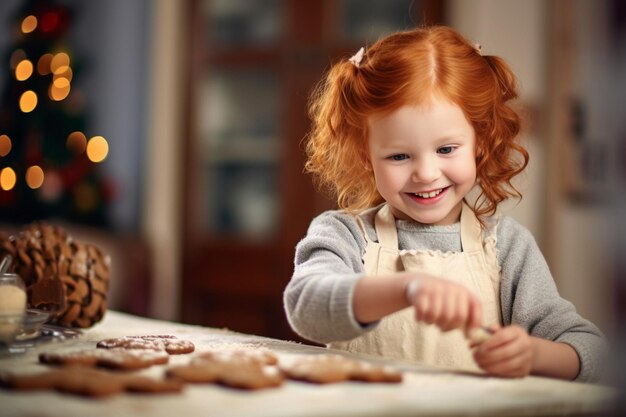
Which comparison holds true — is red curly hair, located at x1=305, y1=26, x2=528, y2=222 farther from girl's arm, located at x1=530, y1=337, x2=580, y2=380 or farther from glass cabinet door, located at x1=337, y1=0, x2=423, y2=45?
glass cabinet door, located at x1=337, y1=0, x2=423, y2=45

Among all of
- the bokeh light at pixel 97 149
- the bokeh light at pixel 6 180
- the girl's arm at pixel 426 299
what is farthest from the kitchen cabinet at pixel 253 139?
the girl's arm at pixel 426 299

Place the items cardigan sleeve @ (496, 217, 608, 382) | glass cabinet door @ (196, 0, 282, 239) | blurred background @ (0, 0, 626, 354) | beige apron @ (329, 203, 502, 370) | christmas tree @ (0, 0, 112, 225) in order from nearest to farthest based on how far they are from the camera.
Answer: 1. cardigan sleeve @ (496, 217, 608, 382)
2. beige apron @ (329, 203, 502, 370)
3. blurred background @ (0, 0, 626, 354)
4. glass cabinet door @ (196, 0, 282, 239)
5. christmas tree @ (0, 0, 112, 225)

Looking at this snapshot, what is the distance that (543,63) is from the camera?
3566 millimetres

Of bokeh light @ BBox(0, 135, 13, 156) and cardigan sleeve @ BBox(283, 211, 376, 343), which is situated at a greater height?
bokeh light @ BBox(0, 135, 13, 156)

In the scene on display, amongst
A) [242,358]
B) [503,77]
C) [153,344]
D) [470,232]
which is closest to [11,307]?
[153,344]

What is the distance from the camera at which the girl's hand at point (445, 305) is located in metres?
0.88

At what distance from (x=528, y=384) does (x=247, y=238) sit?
3.51 m

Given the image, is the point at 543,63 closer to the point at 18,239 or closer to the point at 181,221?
the point at 181,221

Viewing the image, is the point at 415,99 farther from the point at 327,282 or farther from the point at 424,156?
the point at 327,282

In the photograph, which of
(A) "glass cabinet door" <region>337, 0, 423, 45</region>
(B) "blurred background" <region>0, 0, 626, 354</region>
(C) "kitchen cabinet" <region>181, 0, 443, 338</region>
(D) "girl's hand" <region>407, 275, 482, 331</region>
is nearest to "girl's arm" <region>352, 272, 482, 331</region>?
(D) "girl's hand" <region>407, 275, 482, 331</region>

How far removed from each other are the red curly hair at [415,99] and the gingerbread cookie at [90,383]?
1.84ft

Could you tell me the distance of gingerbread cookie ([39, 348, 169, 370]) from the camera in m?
0.86

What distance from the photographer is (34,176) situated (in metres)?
4.64

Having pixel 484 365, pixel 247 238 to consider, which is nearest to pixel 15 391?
pixel 484 365
